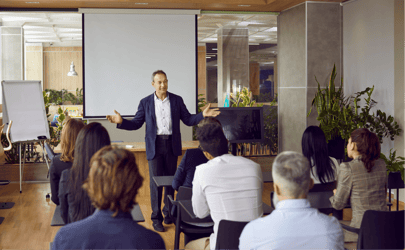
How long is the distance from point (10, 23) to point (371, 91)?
31.2 feet

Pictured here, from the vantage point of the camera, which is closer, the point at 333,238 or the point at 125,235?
the point at 125,235

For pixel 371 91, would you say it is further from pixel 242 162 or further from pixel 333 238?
pixel 333 238

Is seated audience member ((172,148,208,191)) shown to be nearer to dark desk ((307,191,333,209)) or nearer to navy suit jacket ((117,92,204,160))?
dark desk ((307,191,333,209))

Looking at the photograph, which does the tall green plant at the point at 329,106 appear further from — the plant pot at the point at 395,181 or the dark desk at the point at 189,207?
Answer: the dark desk at the point at 189,207

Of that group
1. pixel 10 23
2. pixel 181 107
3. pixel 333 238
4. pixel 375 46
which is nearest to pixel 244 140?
pixel 181 107

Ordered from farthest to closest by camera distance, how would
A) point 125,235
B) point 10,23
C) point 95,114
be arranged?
point 10,23
point 95,114
point 125,235

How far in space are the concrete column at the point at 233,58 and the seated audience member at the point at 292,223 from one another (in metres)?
9.48

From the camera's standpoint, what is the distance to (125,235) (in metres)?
1.36

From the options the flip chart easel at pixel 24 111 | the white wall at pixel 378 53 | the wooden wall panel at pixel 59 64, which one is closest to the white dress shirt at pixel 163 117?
the flip chart easel at pixel 24 111

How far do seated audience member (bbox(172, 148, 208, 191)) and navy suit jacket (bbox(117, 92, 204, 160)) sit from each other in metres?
1.22

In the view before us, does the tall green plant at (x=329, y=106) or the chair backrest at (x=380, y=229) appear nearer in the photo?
the chair backrest at (x=380, y=229)

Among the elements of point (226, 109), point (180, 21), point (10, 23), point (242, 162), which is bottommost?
point (242, 162)

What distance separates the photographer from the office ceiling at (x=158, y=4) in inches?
246

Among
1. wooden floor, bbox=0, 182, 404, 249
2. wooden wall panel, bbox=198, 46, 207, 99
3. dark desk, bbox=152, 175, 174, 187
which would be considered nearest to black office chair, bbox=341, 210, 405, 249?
dark desk, bbox=152, 175, 174, 187
